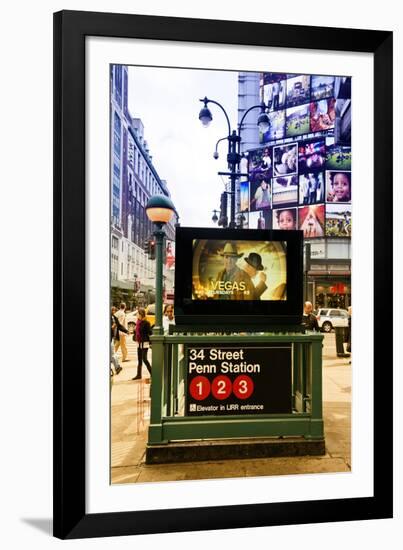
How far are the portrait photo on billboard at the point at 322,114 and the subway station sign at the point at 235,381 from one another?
5.65ft

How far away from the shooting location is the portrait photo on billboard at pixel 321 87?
8.07 feet

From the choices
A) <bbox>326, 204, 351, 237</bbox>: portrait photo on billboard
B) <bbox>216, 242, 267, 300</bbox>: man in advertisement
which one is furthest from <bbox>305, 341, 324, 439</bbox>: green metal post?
<bbox>326, 204, 351, 237</bbox>: portrait photo on billboard

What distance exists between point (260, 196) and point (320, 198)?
0.44 m

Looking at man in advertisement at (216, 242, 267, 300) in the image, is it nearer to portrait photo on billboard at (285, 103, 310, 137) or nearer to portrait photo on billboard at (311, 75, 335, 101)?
portrait photo on billboard at (285, 103, 310, 137)

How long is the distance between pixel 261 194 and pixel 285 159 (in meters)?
0.31

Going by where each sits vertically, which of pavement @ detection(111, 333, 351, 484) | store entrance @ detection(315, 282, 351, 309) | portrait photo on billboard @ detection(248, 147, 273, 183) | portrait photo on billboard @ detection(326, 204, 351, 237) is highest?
portrait photo on billboard @ detection(248, 147, 273, 183)

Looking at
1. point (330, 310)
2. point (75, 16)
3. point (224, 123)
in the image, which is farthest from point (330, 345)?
point (75, 16)

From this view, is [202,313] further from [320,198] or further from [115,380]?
[320,198]

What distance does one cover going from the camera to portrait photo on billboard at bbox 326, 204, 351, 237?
250 cm

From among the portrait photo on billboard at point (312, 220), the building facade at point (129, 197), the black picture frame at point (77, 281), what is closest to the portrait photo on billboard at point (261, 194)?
the portrait photo on billboard at point (312, 220)

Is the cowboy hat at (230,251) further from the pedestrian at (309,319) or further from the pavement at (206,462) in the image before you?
the pavement at (206,462)

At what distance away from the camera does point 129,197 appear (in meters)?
2.34

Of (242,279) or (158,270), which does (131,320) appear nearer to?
(158,270)

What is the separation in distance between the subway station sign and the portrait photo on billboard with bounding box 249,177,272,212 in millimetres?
1074
